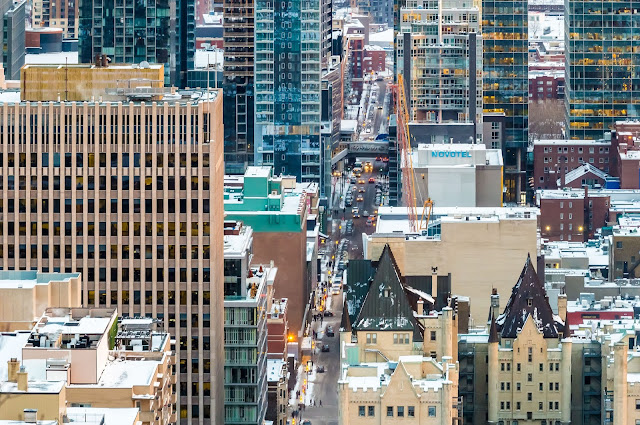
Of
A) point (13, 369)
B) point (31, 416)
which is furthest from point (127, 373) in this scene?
point (31, 416)

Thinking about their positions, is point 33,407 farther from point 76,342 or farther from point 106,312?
point 106,312

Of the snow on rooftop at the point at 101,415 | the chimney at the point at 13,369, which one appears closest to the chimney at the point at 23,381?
the chimney at the point at 13,369

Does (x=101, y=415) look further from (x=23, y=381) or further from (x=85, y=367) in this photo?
(x=85, y=367)

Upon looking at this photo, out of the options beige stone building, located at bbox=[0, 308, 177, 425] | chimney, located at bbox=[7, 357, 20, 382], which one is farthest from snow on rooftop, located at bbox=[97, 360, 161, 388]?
chimney, located at bbox=[7, 357, 20, 382]

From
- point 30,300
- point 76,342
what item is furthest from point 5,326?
point 76,342

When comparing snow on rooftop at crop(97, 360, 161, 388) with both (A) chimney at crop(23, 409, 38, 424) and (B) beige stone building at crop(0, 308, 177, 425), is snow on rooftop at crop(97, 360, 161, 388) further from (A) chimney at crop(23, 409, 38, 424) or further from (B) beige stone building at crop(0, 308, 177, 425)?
(A) chimney at crop(23, 409, 38, 424)

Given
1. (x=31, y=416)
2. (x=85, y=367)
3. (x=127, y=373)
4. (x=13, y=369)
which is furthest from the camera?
(x=127, y=373)

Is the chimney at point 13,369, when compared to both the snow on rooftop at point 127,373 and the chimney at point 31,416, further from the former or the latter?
the snow on rooftop at point 127,373
